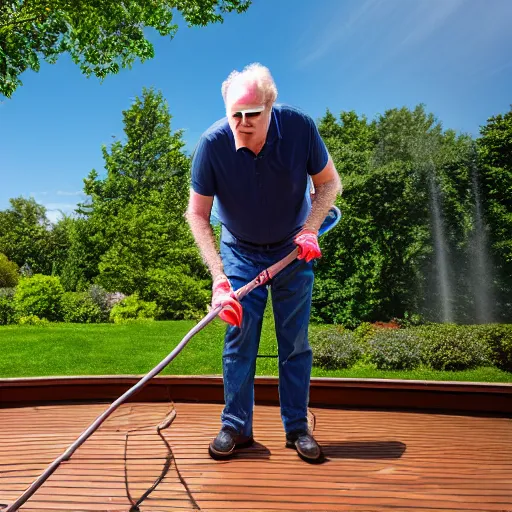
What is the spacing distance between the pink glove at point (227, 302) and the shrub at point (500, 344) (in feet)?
18.0

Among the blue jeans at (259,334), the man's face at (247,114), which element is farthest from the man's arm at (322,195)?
the man's face at (247,114)

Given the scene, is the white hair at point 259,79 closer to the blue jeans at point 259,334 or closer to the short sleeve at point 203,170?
the short sleeve at point 203,170

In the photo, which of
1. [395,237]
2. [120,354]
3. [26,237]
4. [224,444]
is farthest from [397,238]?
[26,237]

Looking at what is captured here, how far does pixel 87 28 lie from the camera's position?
8680 millimetres

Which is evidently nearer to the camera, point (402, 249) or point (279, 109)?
point (279, 109)

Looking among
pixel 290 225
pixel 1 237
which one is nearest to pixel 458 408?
pixel 290 225

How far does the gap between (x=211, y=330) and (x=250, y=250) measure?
598 centimetres

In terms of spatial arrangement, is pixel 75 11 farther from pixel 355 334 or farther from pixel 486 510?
pixel 486 510

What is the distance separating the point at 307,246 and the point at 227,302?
0.34 meters

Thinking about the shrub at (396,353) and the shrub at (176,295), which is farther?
the shrub at (176,295)

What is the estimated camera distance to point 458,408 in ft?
8.51

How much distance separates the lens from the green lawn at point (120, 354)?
6.05 meters

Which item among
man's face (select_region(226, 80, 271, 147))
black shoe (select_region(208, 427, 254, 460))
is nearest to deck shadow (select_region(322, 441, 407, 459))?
black shoe (select_region(208, 427, 254, 460))

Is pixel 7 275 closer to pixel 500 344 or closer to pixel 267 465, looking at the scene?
pixel 500 344
